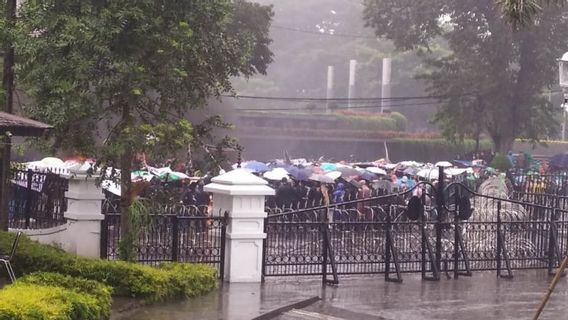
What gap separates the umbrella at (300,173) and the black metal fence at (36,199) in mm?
11745

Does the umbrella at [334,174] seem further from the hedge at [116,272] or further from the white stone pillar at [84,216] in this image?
the hedge at [116,272]

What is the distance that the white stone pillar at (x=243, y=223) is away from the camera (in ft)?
43.6

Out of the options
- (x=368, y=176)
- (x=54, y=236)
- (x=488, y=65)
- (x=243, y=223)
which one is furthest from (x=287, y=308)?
(x=488, y=65)

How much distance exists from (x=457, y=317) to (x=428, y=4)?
34930 mm

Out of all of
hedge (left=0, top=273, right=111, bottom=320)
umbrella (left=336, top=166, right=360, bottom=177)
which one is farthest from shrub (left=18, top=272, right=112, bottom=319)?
umbrella (left=336, top=166, right=360, bottom=177)

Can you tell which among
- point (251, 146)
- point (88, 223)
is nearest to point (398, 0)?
point (251, 146)

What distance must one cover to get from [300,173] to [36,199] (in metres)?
12.8

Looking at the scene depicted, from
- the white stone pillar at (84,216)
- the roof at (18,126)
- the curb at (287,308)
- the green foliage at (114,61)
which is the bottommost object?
the curb at (287,308)

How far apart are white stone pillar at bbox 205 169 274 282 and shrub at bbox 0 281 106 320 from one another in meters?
3.72

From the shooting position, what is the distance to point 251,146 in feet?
175

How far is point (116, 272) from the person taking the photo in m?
11.2

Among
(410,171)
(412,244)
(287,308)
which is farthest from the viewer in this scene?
(410,171)

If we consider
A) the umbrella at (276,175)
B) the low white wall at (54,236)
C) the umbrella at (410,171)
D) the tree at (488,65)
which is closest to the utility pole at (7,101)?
the low white wall at (54,236)

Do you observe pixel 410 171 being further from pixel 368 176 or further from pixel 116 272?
pixel 116 272
